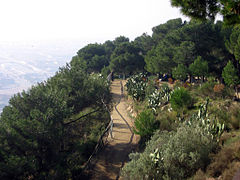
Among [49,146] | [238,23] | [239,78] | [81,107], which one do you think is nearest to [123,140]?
[81,107]

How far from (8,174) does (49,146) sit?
294cm

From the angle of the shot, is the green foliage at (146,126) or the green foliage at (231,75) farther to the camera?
the green foliage at (231,75)

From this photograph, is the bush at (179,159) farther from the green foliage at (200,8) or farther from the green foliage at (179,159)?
the green foliage at (200,8)

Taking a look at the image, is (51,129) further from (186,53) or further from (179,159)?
(186,53)

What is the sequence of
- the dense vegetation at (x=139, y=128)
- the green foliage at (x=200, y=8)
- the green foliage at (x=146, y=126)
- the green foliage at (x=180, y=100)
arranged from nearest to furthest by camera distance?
the dense vegetation at (x=139, y=128) → the green foliage at (x=200, y=8) → the green foliage at (x=146, y=126) → the green foliage at (x=180, y=100)

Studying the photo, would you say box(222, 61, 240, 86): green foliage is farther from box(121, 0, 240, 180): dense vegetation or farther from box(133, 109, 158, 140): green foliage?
box(133, 109, 158, 140): green foliage

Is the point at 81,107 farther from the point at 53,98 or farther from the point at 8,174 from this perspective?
the point at 8,174

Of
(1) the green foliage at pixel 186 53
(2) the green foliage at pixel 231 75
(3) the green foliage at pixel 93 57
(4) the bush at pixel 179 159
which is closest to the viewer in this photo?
(4) the bush at pixel 179 159

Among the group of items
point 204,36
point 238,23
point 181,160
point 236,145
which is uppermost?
point 204,36

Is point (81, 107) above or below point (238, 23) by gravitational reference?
below

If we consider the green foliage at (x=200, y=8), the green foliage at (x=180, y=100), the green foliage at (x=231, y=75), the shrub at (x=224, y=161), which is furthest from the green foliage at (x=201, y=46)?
the shrub at (x=224, y=161)

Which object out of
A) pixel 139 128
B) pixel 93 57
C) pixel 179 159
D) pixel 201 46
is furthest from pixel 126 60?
pixel 179 159

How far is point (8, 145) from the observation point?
38.5 feet

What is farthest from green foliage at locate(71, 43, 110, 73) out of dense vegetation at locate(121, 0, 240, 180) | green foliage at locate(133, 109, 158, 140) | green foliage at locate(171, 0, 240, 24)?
green foliage at locate(171, 0, 240, 24)
